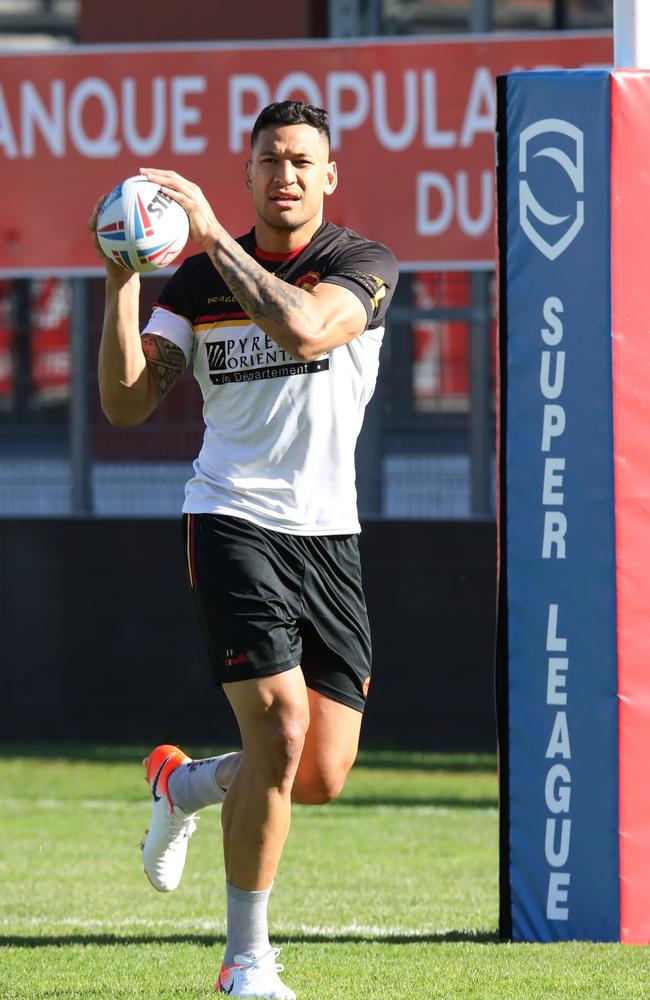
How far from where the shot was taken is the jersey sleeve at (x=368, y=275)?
4.81 meters

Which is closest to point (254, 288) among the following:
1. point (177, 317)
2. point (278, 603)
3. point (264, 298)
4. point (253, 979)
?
point (264, 298)

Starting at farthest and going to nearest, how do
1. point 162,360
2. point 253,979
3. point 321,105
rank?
point 321,105 → point 162,360 → point 253,979

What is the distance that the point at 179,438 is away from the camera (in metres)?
12.5

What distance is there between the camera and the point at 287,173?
484 centimetres

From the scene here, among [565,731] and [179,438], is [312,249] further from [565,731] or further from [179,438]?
[179,438]

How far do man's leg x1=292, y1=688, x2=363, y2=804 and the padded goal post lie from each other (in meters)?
0.71

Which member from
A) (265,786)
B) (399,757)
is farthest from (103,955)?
(399,757)

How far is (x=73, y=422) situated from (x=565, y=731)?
780 cm

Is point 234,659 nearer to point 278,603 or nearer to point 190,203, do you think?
point 278,603

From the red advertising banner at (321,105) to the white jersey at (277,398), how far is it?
23.4 feet

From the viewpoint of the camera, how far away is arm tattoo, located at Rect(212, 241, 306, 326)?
4.55m

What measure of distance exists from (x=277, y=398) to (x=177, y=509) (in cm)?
779

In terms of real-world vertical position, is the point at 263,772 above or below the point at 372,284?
below

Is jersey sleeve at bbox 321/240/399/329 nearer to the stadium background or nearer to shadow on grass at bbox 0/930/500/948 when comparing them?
shadow on grass at bbox 0/930/500/948
